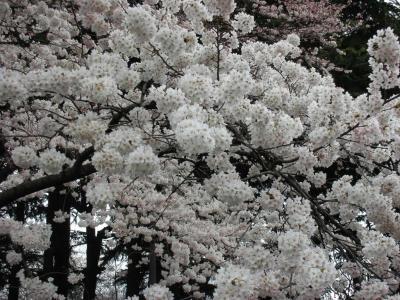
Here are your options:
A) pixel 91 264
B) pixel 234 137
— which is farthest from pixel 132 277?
pixel 234 137

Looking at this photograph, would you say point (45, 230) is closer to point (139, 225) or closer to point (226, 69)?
point (226, 69)

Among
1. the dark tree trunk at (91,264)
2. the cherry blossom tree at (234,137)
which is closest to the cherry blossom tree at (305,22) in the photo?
the cherry blossom tree at (234,137)

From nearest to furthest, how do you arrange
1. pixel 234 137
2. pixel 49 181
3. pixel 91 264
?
pixel 234 137 → pixel 49 181 → pixel 91 264

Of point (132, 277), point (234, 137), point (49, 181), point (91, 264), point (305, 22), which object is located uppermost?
point (305, 22)

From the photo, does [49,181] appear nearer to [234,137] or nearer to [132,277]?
[234,137]

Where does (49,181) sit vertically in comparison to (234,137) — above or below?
above

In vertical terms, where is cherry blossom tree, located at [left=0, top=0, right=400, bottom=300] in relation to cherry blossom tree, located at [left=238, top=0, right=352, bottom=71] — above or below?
below

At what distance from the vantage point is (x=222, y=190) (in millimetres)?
3576

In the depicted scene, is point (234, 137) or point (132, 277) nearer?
point (234, 137)

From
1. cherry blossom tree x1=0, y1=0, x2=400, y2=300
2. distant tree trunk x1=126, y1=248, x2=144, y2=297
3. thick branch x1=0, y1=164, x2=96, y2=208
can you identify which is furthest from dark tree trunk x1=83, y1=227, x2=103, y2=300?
thick branch x1=0, y1=164, x2=96, y2=208

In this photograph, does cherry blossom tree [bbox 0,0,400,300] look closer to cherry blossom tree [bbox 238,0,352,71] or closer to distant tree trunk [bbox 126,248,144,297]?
cherry blossom tree [bbox 238,0,352,71]

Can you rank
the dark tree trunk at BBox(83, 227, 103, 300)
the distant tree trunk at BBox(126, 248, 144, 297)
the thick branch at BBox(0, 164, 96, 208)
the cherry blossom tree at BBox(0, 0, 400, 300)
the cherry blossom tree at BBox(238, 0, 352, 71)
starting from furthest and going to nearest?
1. the dark tree trunk at BBox(83, 227, 103, 300)
2. the distant tree trunk at BBox(126, 248, 144, 297)
3. the cherry blossom tree at BBox(238, 0, 352, 71)
4. the thick branch at BBox(0, 164, 96, 208)
5. the cherry blossom tree at BBox(0, 0, 400, 300)

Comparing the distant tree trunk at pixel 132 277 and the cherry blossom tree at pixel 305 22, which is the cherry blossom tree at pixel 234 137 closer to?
the cherry blossom tree at pixel 305 22

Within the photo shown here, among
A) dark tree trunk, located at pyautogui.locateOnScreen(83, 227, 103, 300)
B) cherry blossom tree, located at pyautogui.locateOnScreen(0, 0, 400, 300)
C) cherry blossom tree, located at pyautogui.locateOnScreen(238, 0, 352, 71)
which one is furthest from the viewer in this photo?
dark tree trunk, located at pyautogui.locateOnScreen(83, 227, 103, 300)
